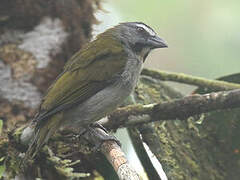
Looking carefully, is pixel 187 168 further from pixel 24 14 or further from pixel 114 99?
pixel 24 14

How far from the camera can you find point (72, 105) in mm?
3709

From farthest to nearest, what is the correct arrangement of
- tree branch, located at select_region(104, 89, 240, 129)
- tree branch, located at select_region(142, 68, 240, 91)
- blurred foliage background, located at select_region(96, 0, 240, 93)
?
blurred foliage background, located at select_region(96, 0, 240, 93) < tree branch, located at select_region(142, 68, 240, 91) < tree branch, located at select_region(104, 89, 240, 129)

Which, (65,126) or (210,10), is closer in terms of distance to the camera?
(65,126)

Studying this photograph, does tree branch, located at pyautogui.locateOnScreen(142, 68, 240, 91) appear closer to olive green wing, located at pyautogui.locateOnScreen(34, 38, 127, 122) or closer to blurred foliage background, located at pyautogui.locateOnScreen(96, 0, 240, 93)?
olive green wing, located at pyautogui.locateOnScreen(34, 38, 127, 122)

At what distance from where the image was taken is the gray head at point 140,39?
163 inches

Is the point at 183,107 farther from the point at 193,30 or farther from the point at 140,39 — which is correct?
the point at 193,30

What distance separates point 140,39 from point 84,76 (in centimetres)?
61

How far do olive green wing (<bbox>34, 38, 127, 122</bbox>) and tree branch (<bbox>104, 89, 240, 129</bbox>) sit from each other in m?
0.46

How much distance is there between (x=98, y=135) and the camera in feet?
11.6

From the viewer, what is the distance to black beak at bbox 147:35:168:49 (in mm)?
4082

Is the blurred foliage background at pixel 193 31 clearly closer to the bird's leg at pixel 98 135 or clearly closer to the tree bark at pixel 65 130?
the tree bark at pixel 65 130

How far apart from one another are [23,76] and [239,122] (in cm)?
157

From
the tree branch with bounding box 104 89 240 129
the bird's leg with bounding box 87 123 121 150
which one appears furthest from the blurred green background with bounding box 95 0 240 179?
the tree branch with bounding box 104 89 240 129

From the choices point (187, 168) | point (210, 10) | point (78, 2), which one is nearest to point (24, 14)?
point (78, 2)
